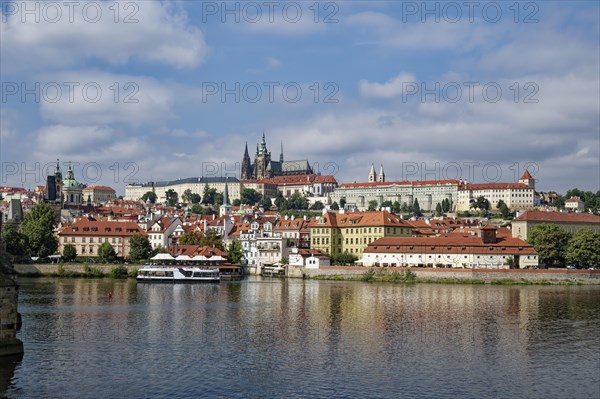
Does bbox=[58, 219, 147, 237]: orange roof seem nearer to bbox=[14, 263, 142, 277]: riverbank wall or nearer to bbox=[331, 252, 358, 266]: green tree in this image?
bbox=[14, 263, 142, 277]: riverbank wall

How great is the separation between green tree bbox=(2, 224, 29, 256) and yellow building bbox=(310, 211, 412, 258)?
3197 centimetres

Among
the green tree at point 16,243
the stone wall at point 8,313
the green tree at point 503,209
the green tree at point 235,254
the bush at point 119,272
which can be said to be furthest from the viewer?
the green tree at point 503,209

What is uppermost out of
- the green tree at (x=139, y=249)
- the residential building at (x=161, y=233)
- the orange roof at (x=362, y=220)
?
the orange roof at (x=362, y=220)

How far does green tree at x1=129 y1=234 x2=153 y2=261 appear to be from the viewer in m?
87.1

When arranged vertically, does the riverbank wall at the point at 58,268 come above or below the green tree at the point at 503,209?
below

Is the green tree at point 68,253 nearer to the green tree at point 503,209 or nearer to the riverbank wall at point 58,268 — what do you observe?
the riverbank wall at point 58,268

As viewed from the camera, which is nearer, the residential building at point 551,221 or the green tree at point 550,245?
the green tree at point 550,245

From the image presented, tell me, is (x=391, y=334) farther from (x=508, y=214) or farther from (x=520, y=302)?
(x=508, y=214)

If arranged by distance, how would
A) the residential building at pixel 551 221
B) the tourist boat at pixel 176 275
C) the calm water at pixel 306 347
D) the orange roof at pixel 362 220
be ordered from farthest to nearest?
the residential building at pixel 551 221 < the orange roof at pixel 362 220 < the tourist boat at pixel 176 275 < the calm water at pixel 306 347

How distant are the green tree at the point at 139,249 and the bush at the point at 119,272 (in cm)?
614

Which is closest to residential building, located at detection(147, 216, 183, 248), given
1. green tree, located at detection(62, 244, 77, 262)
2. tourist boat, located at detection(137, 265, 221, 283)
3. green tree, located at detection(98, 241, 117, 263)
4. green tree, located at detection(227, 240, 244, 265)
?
green tree, located at detection(98, 241, 117, 263)

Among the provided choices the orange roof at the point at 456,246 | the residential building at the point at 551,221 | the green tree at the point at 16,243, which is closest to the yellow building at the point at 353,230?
the orange roof at the point at 456,246

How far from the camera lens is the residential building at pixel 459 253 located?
78375 mm

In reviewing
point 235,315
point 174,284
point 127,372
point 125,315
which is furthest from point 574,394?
point 174,284
